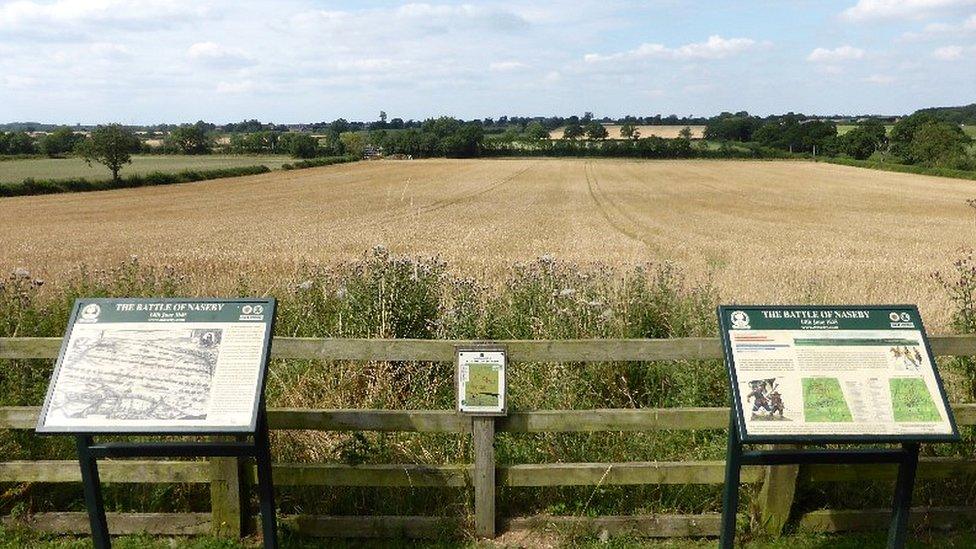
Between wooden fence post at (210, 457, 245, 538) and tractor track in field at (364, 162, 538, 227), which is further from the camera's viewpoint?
tractor track in field at (364, 162, 538, 227)

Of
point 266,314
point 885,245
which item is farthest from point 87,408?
point 885,245

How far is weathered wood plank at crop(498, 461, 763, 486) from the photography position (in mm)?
5027

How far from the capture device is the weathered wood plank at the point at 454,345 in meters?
4.89

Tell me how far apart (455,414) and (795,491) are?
253 cm

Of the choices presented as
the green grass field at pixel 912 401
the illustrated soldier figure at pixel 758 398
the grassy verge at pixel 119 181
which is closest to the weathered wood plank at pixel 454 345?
the illustrated soldier figure at pixel 758 398

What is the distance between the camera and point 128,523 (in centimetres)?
518

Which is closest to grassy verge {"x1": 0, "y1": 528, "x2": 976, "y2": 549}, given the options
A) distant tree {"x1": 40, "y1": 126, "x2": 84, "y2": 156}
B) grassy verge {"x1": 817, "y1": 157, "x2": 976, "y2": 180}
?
grassy verge {"x1": 817, "y1": 157, "x2": 976, "y2": 180}

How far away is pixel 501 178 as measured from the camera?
6456 cm

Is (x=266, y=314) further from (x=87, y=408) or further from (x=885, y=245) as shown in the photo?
(x=885, y=245)

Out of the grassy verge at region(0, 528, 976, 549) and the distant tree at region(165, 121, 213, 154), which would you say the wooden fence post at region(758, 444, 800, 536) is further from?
the distant tree at region(165, 121, 213, 154)

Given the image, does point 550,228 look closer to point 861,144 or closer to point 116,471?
point 116,471

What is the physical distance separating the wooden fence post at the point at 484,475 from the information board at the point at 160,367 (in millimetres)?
1575

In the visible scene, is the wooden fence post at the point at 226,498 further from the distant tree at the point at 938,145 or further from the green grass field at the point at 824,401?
the distant tree at the point at 938,145

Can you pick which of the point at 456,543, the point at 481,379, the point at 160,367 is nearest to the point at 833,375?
the point at 481,379
